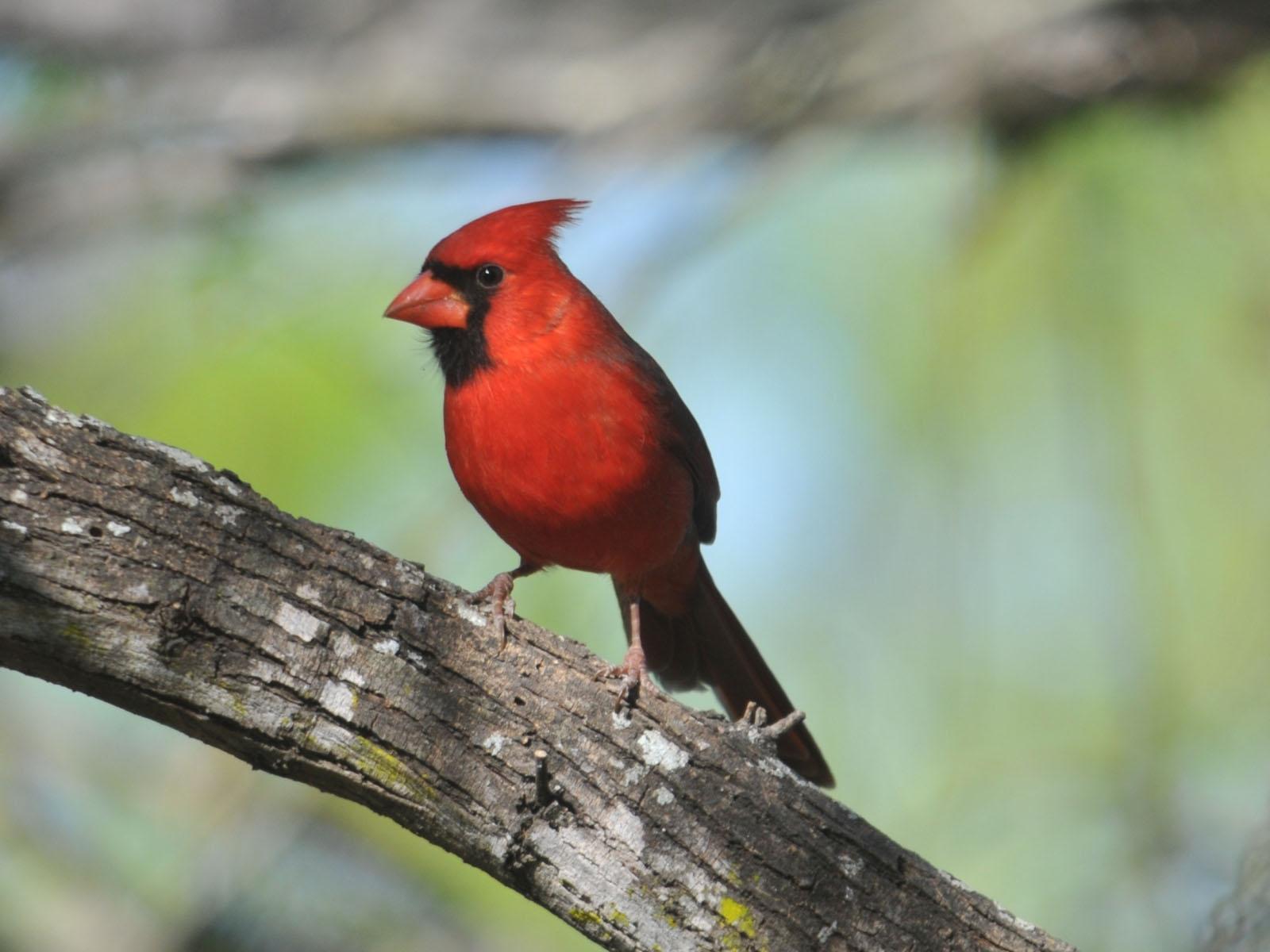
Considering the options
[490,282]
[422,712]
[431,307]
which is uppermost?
[490,282]

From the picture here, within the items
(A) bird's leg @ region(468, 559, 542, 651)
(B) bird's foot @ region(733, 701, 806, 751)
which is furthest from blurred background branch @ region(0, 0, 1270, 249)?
(B) bird's foot @ region(733, 701, 806, 751)

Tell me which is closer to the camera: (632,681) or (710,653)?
(632,681)

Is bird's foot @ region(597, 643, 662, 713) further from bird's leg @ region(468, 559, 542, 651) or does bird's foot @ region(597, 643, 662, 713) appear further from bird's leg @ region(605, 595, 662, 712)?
bird's leg @ region(468, 559, 542, 651)

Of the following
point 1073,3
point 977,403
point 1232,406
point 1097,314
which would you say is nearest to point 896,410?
point 977,403

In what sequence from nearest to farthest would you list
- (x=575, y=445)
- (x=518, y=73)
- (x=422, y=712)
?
1. (x=422, y=712)
2. (x=575, y=445)
3. (x=518, y=73)

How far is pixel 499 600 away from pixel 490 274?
1152mm

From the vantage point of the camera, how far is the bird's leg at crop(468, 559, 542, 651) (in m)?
2.51

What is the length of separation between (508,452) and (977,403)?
2.01 meters

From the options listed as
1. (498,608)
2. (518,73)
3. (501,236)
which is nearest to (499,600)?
(498,608)

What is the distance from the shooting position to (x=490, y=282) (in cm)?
352

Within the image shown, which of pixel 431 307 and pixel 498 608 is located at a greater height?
pixel 431 307

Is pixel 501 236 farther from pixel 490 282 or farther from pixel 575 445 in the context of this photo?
pixel 575 445

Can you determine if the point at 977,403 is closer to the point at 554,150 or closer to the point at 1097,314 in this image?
the point at 1097,314

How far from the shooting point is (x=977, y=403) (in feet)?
15.2
